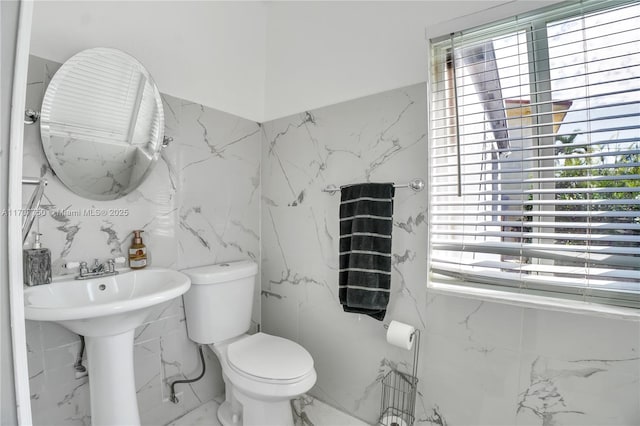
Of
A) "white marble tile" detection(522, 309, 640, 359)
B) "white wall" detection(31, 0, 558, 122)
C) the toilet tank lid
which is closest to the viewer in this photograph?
"white marble tile" detection(522, 309, 640, 359)

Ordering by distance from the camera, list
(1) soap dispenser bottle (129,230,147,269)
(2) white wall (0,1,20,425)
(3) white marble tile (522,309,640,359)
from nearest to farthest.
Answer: (2) white wall (0,1,20,425) → (3) white marble tile (522,309,640,359) → (1) soap dispenser bottle (129,230,147,269)

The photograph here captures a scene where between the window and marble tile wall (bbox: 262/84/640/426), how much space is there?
127 millimetres

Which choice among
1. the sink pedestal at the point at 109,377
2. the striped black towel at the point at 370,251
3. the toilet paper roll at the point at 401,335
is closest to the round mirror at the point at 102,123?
the sink pedestal at the point at 109,377

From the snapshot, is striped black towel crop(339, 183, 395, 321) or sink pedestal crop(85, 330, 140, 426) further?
striped black towel crop(339, 183, 395, 321)

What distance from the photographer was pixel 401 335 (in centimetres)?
134

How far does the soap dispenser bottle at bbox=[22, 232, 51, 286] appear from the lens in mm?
1100

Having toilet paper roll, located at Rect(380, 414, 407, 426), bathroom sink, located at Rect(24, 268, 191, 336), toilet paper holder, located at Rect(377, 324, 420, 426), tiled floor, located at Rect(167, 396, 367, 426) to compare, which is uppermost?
bathroom sink, located at Rect(24, 268, 191, 336)

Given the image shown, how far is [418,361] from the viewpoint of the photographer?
1.42 metres

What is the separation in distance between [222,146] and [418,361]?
1563mm

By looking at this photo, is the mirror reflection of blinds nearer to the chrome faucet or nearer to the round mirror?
the round mirror

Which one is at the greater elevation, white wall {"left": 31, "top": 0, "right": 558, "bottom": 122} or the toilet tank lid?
white wall {"left": 31, "top": 0, "right": 558, "bottom": 122}

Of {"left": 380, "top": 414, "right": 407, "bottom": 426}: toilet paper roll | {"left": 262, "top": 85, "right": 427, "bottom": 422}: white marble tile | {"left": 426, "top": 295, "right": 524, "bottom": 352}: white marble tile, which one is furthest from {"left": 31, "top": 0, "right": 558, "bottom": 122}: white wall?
{"left": 380, "top": 414, "right": 407, "bottom": 426}: toilet paper roll

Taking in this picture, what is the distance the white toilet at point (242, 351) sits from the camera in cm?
132

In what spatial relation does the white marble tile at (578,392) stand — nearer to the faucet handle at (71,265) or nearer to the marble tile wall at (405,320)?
the marble tile wall at (405,320)
